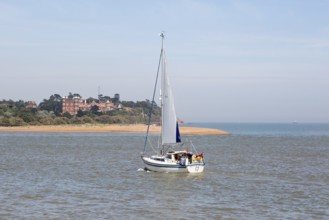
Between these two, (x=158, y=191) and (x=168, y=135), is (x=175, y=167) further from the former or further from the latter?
(x=158, y=191)

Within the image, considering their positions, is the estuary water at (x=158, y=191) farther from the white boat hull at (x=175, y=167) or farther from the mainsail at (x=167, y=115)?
the mainsail at (x=167, y=115)

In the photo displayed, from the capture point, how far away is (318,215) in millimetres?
27578

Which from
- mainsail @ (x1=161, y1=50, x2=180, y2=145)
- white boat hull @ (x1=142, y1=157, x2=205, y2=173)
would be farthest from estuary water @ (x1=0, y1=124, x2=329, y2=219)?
mainsail @ (x1=161, y1=50, x2=180, y2=145)

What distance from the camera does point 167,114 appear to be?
151ft

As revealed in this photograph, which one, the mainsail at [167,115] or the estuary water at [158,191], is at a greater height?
the mainsail at [167,115]

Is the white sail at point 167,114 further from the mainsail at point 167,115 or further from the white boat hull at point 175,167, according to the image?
the white boat hull at point 175,167

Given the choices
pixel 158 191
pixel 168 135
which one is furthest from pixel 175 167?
pixel 158 191

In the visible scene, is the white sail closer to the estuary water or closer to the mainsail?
the mainsail

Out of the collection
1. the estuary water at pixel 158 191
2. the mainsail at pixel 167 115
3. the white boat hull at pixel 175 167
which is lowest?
the estuary water at pixel 158 191

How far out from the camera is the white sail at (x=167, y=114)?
45719 millimetres

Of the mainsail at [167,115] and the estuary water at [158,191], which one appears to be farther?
the mainsail at [167,115]

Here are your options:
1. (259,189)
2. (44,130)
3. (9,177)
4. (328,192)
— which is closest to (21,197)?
(9,177)

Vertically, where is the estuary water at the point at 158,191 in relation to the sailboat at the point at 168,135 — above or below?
below

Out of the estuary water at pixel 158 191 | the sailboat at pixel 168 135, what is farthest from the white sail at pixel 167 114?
the estuary water at pixel 158 191
